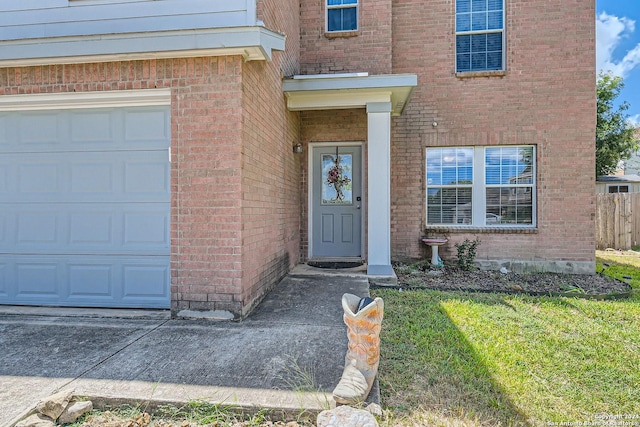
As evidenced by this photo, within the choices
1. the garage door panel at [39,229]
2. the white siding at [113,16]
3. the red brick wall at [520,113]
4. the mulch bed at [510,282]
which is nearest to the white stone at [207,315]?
the garage door panel at [39,229]

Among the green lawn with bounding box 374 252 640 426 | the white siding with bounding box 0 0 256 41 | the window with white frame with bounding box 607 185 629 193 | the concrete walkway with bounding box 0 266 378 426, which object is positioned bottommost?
the green lawn with bounding box 374 252 640 426

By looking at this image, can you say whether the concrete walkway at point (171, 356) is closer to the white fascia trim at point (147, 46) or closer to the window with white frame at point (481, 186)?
the white fascia trim at point (147, 46)

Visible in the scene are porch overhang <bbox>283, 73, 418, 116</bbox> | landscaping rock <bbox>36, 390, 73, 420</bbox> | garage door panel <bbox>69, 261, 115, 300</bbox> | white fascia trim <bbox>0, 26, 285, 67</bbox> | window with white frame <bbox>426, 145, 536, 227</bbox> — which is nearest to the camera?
landscaping rock <bbox>36, 390, 73, 420</bbox>

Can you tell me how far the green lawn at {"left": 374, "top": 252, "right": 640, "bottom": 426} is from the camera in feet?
7.74

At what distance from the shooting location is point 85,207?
4.20 metres

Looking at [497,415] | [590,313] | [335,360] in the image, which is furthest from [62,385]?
[590,313]

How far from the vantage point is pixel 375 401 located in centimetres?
233

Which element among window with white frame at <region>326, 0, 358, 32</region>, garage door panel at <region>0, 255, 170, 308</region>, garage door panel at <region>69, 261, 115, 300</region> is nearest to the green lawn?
garage door panel at <region>0, 255, 170, 308</region>

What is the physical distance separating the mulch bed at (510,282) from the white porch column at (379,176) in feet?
2.76

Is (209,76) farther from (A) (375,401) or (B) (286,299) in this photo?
(A) (375,401)

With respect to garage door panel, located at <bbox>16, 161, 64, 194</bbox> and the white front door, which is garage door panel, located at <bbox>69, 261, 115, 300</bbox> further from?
the white front door

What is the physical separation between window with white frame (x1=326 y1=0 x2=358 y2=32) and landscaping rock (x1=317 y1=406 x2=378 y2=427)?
6.99 m

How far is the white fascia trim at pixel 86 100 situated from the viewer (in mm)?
3975

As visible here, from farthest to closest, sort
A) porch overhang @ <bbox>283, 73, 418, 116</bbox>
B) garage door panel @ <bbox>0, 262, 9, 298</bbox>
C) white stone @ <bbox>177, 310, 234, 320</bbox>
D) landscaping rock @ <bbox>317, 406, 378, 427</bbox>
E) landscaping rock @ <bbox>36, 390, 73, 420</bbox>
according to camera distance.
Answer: porch overhang @ <bbox>283, 73, 418, 116</bbox> < garage door panel @ <bbox>0, 262, 9, 298</bbox> < white stone @ <bbox>177, 310, 234, 320</bbox> < landscaping rock @ <bbox>36, 390, 73, 420</bbox> < landscaping rock @ <bbox>317, 406, 378, 427</bbox>
